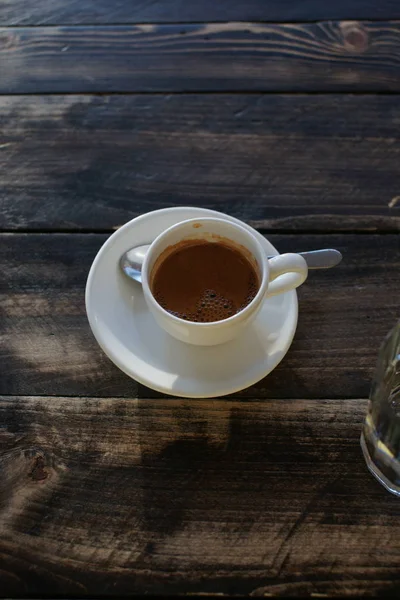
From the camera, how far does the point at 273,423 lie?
72 centimetres

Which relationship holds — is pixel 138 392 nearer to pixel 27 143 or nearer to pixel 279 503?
pixel 279 503

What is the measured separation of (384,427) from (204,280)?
10.2 inches

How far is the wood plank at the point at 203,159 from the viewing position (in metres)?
0.86

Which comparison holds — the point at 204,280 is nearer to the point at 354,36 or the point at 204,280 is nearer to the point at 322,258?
the point at 322,258

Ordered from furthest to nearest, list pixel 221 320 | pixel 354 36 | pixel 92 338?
1. pixel 354 36
2. pixel 92 338
3. pixel 221 320

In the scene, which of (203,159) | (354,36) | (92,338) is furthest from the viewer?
(354,36)

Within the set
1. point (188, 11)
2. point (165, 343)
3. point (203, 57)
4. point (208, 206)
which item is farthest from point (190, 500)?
point (188, 11)

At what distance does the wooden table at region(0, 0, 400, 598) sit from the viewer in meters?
0.66

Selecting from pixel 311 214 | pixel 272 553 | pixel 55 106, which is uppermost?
pixel 55 106

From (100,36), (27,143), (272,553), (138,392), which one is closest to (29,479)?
(138,392)

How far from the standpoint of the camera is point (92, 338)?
77 cm

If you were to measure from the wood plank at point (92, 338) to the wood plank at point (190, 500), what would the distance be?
24mm

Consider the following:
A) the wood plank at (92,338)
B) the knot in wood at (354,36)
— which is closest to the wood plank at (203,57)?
the knot in wood at (354,36)

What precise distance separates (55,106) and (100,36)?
Answer: 0.53ft
